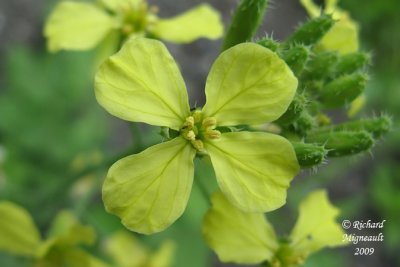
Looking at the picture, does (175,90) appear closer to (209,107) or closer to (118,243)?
(209,107)

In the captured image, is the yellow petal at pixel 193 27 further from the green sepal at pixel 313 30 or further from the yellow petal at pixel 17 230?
the yellow petal at pixel 17 230

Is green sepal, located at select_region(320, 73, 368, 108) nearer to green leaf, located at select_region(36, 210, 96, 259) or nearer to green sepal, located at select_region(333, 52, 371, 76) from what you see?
green sepal, located at select_region(333, 52, 371, 76)

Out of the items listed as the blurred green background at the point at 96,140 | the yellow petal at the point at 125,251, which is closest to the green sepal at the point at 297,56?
the blurred green background at the point at 96,140

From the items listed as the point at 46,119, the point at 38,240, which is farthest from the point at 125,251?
the point at 46,119

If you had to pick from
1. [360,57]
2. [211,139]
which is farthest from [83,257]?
[360,57]

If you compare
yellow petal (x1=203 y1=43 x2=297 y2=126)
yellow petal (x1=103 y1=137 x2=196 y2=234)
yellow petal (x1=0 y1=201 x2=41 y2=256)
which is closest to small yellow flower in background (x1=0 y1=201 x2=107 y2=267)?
yellow petal (x1=0 y1=201 x2=41 y2=256)

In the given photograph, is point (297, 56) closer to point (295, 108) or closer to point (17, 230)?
point (295, 108)
